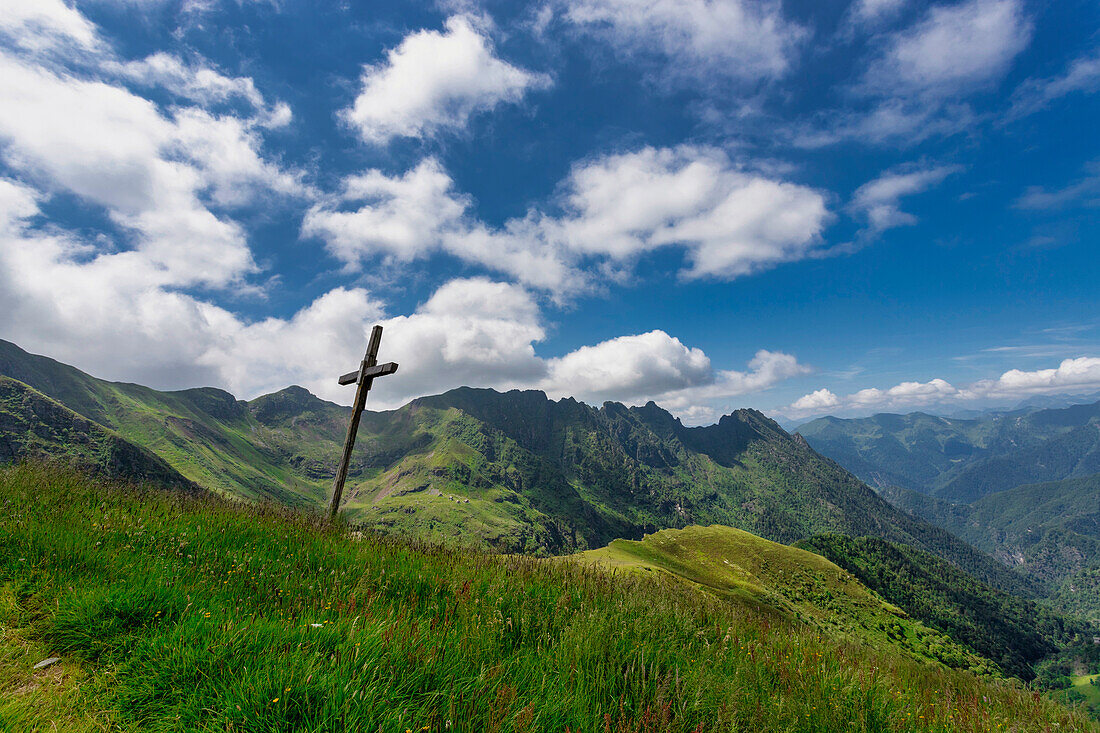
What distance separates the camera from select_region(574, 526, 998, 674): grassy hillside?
112 meters

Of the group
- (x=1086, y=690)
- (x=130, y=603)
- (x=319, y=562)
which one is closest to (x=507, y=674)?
(x=130, y=603)

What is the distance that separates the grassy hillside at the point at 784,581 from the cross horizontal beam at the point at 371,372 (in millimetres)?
99017

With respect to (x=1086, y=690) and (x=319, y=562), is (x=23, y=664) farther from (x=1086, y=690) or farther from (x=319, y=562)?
(x=1086, y=690)

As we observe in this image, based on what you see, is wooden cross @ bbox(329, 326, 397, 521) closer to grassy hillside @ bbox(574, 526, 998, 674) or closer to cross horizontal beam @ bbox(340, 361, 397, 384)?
cross horizontal beam @ bbox(340, 361, 397, 384)

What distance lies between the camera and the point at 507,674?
3471 mm

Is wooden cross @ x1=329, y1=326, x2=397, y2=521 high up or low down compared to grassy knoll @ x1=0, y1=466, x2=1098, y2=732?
up

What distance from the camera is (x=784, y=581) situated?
140 meters

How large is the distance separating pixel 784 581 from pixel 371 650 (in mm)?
170965

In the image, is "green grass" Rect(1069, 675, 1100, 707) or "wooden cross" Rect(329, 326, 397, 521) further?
"green grass" Rect(1069, 675, 1100, 707)

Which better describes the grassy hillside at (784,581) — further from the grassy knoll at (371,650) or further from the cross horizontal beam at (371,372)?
the grassy knoll at (371,650)

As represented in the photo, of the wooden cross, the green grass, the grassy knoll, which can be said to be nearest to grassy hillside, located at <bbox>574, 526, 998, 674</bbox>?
the green grass

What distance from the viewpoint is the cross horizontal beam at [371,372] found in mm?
12245

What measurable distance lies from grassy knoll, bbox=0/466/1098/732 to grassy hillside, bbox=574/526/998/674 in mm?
103823

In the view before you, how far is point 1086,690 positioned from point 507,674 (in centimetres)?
26781
